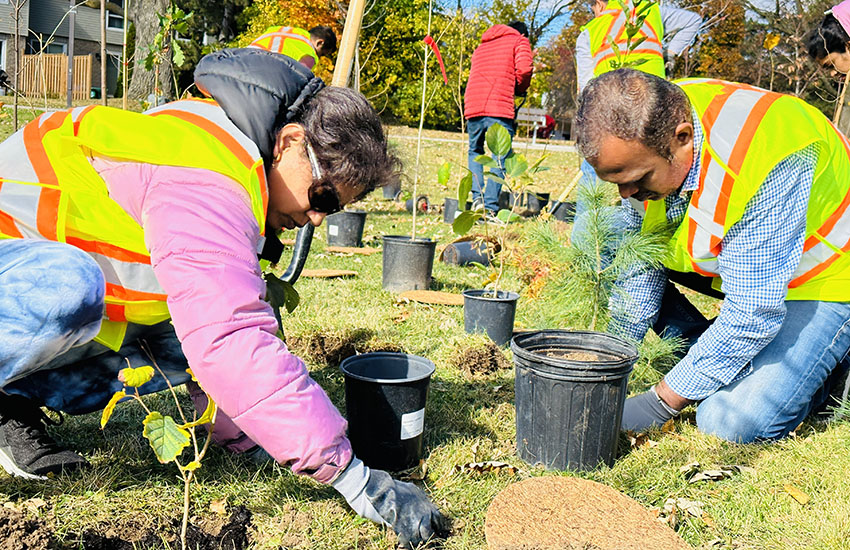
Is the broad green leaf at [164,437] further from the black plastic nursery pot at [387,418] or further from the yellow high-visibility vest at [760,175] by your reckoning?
the yellow high-visibility vest at [760,175]

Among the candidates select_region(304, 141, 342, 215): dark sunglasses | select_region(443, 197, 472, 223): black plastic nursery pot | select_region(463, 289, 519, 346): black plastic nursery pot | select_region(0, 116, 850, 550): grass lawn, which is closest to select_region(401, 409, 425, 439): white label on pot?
select_region(0, 116, 850, 550): grass lawn

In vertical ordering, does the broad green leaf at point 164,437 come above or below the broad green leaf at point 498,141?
below

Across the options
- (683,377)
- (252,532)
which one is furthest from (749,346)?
(252,532)

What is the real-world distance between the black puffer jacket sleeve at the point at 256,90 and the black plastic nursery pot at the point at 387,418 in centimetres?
78

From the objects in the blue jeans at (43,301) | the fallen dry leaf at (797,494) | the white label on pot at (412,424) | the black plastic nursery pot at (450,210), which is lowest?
the fallen dry leaf at (797,494)

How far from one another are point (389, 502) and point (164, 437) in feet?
1.71

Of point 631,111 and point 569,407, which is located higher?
point 631,111

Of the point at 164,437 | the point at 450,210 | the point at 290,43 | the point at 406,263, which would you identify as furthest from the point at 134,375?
the point at 450,210

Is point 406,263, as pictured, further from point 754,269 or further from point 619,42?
point 754,269

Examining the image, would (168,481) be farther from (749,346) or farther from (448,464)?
(749,346)

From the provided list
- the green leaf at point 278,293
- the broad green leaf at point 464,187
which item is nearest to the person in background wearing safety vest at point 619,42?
the broad green leaf at point 464,187

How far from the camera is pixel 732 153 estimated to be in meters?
2.05

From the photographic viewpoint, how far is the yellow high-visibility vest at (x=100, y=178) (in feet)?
4.59

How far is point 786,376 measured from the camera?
2287mm
